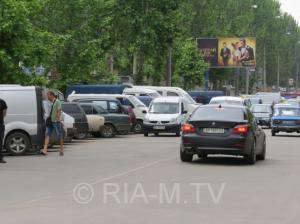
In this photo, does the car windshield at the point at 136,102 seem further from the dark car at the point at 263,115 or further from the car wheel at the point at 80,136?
the dark car at the point at 263,115

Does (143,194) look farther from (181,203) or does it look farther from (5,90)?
(5,90)

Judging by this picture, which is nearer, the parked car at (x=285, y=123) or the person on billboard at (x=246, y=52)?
the parked car at (x=285, y=123)

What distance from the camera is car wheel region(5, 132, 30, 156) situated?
21703 millimetres

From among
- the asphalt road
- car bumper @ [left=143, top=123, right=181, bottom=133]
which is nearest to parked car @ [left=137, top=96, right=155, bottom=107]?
car bumper @ [left=143, top=123, right=181, bottom=133]

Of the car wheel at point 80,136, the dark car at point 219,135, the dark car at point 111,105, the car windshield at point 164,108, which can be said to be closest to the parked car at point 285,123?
the car windshield at point 164,108

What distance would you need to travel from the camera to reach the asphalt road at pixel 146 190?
34.1ft

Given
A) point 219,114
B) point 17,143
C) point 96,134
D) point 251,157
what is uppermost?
point 219,114

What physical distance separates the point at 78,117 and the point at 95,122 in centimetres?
290

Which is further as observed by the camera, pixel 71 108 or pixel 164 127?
pixel 164 127

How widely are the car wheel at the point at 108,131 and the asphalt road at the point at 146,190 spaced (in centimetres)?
1073

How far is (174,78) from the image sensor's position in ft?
243

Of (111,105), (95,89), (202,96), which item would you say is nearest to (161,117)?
(111,105)

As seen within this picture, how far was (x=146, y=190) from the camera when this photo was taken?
13.1m

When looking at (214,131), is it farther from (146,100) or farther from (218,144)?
(146,100)
